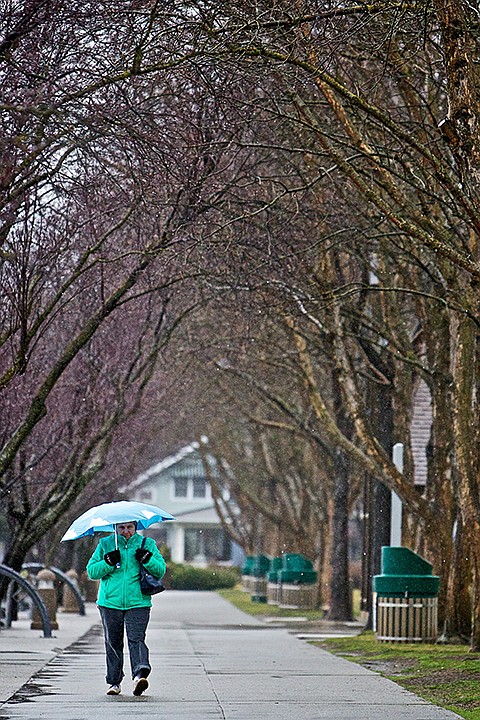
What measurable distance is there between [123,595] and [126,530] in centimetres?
60

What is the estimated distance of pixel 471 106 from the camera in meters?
12.6

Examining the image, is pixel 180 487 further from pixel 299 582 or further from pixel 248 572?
pixel 299 582

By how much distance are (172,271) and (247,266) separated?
1.80m

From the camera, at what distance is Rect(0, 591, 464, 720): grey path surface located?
39.3 ft

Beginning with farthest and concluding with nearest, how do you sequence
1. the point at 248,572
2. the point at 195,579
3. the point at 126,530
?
1. the point at 195,579
2. the point at 248,572
3. the point at 126,530

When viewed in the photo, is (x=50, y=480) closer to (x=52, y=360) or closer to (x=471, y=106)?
(x=52, y=360)

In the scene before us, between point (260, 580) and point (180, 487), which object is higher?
point (180, 487)

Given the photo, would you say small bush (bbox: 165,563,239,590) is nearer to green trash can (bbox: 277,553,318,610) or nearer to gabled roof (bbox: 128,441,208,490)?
gabled roof (bbox: 128,441,208,490)

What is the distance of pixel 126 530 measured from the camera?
1364 cm

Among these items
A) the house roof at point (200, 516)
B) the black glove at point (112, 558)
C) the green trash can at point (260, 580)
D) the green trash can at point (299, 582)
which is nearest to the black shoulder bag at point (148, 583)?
the black glove at point (112, 558)

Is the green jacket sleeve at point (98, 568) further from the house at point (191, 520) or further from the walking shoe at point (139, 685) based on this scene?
the house at point (191, 520)

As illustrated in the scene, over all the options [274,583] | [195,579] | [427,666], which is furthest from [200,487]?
[427,666]

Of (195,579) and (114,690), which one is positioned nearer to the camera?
(114,690)

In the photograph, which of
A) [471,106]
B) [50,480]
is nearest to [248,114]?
[471,106]
